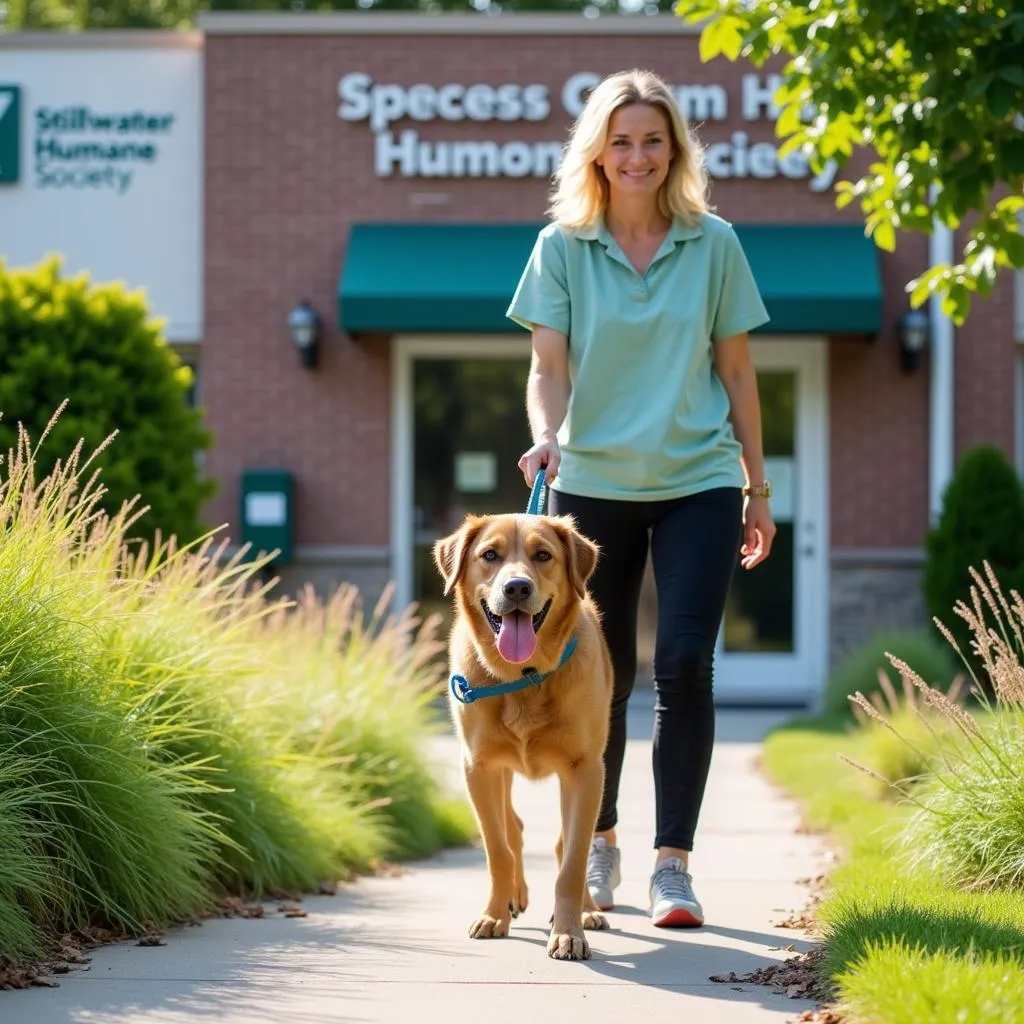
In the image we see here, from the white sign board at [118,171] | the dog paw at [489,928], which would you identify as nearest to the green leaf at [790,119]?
the dog paw at [489,928]

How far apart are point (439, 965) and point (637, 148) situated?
2380 millimetres

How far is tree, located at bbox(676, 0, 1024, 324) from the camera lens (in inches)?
204

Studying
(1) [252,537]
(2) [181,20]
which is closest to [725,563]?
(1) [252,537]

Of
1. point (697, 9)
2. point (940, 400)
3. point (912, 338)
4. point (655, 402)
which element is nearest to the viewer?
point (655, 402)

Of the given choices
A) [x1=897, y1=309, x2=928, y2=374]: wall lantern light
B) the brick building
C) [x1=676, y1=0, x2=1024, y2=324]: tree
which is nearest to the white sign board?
the brick building

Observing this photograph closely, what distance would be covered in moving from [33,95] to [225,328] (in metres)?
2.54

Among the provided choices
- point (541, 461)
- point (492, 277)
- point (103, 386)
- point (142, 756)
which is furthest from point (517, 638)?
point (492, 277)

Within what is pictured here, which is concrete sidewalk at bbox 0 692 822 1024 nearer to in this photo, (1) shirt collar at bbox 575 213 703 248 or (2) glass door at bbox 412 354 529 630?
(1) shirt collar at bbox 575 213 703 248

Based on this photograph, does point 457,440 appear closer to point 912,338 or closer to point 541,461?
point 912,338

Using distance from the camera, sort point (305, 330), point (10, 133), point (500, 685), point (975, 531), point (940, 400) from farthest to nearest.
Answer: point (10, 133)
point (940, 400)
point (305, 330)
point (975, 531)
point (500, 685)

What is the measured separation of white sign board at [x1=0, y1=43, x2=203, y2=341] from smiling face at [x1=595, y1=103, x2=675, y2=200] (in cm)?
930

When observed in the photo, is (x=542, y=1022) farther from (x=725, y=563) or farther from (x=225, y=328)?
(x=225, y=328)

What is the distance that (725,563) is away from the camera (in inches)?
187

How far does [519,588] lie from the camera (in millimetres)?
4246
